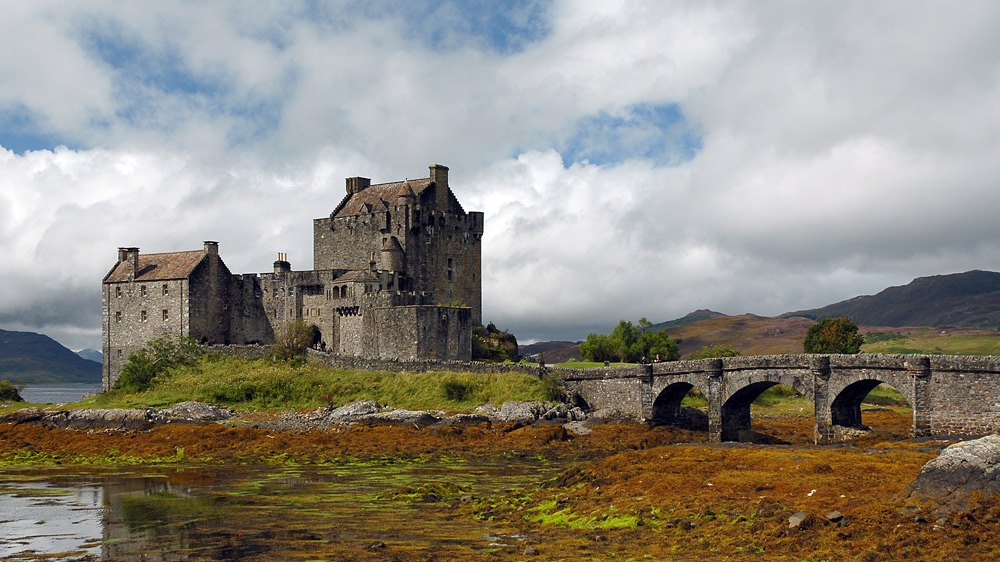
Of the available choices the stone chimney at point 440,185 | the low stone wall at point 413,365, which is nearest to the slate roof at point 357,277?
the low stone wall at point 413,365

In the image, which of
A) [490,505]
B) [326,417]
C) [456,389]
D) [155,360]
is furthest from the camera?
[155,360]

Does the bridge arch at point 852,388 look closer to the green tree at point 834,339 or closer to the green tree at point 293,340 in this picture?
the green tree at point 834,339

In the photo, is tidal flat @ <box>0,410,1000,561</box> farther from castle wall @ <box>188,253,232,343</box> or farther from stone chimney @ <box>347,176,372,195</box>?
stone chimney @ <box>347,176,372,195</box>

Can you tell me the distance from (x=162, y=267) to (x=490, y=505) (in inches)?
2319

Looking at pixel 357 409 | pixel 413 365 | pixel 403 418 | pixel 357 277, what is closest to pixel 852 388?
pixel 403 418

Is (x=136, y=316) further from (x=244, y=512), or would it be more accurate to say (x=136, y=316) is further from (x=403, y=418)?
(x=244, y=512)

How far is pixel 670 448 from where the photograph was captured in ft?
129

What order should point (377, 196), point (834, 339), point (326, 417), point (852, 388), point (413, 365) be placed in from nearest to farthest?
point (852, 388) < point (326, 417) < point (413, 365) < point (377, 196) < point (834, 339)

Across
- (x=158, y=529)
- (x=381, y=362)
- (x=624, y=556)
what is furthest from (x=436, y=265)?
(x=624, y=556)

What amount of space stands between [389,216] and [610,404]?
96.9 feet

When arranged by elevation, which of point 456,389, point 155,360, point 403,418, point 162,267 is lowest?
point 403,418

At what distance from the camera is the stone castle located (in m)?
77.0

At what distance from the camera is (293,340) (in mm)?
74188

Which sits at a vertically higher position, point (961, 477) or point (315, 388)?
point (315, 388)
